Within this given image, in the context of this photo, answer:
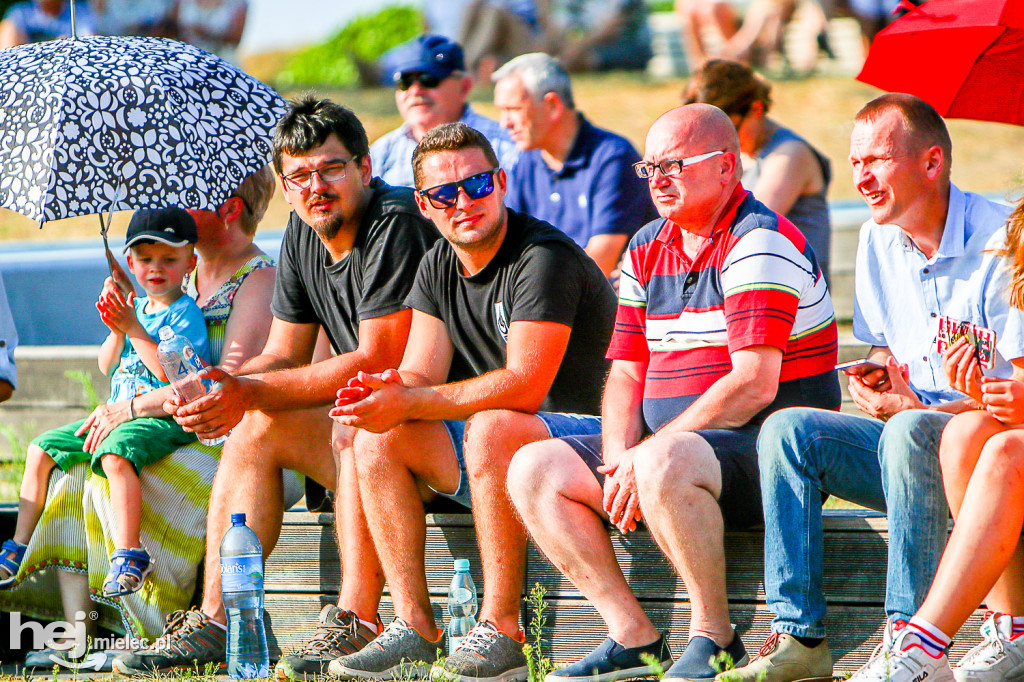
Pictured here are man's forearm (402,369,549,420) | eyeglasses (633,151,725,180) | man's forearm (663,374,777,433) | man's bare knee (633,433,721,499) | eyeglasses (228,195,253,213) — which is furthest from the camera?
eyeglasses (228,195,253,213)

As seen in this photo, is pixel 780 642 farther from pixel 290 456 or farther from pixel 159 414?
pixel 159 414

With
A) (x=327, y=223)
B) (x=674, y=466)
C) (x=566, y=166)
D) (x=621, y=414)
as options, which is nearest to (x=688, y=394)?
(x=621, y=414)

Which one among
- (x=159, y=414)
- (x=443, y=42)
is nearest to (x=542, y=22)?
(x=443, y=42)

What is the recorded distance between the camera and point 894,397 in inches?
119

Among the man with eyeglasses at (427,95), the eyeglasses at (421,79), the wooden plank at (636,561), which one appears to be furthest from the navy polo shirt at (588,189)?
the wooden plank at (636,561)

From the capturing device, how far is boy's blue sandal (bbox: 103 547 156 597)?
12.1 ft

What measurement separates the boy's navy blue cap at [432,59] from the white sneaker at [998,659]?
142 inches

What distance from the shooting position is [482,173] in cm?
345

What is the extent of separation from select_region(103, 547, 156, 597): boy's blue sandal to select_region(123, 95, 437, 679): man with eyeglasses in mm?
188

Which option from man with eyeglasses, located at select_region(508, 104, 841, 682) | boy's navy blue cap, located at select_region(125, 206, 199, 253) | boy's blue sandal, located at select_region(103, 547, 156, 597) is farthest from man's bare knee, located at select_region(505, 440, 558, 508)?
boy's navy blue cap, located at select_region(125, 206, 199, 253)

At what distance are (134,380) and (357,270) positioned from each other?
876mm

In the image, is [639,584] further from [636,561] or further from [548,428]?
[548,428]

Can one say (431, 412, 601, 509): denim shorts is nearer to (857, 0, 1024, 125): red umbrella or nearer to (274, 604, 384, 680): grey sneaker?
(274, 604, 384, 680): grey sneaker

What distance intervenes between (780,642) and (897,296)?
100 centimetres
